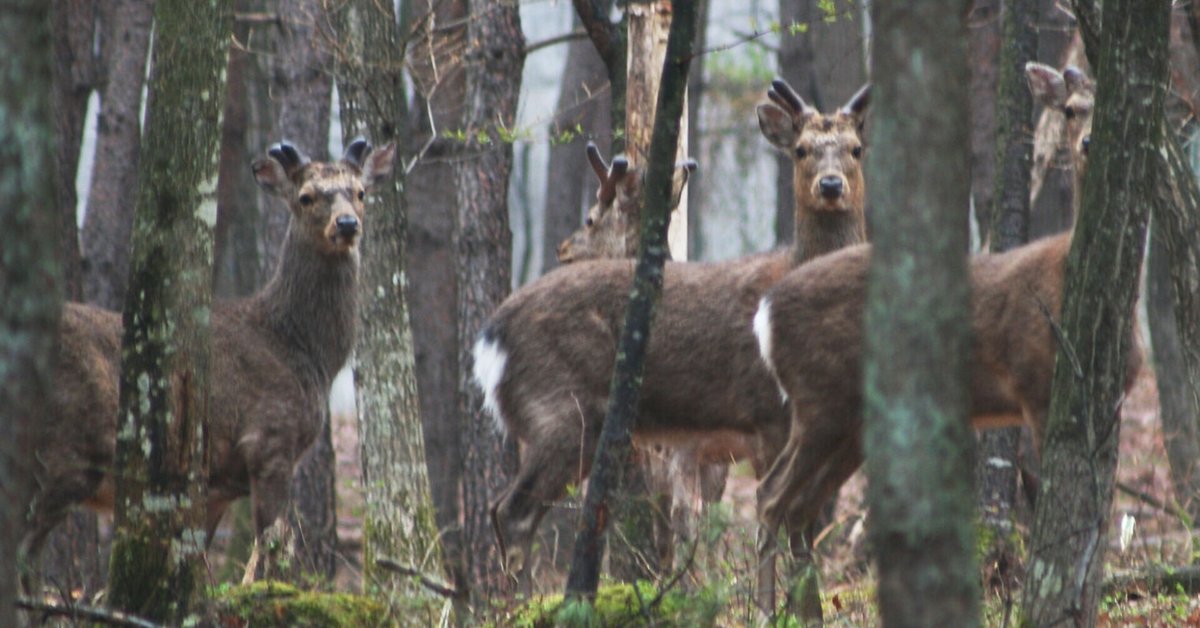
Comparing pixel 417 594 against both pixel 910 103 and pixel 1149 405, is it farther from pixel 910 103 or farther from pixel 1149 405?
pixel 1149 405

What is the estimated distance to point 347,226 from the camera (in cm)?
865

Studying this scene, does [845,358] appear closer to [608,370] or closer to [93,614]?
[608,370]

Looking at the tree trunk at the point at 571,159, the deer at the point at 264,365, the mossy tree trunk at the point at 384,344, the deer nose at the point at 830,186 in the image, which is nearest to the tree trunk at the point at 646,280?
the deer at the point at 264,365

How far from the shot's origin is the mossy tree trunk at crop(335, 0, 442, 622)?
8.26 meters

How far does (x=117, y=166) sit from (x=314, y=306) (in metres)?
4.31

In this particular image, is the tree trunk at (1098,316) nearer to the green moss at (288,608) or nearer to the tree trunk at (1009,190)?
the green moss at (288,608)

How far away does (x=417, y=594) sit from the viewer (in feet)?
24.4

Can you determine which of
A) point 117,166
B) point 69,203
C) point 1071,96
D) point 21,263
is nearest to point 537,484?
point 1071,96

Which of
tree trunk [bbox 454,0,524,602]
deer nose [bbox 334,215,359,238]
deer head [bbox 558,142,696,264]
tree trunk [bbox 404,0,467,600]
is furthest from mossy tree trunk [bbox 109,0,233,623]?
tree trunk [bbox 404,0,467,600]

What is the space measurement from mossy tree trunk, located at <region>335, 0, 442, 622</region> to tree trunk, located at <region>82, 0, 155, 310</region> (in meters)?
4.02

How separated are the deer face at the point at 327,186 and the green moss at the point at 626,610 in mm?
2680

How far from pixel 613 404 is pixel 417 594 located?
2.16 metres

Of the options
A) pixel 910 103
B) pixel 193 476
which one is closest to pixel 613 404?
pixel 193 476

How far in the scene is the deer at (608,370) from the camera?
8586mm
